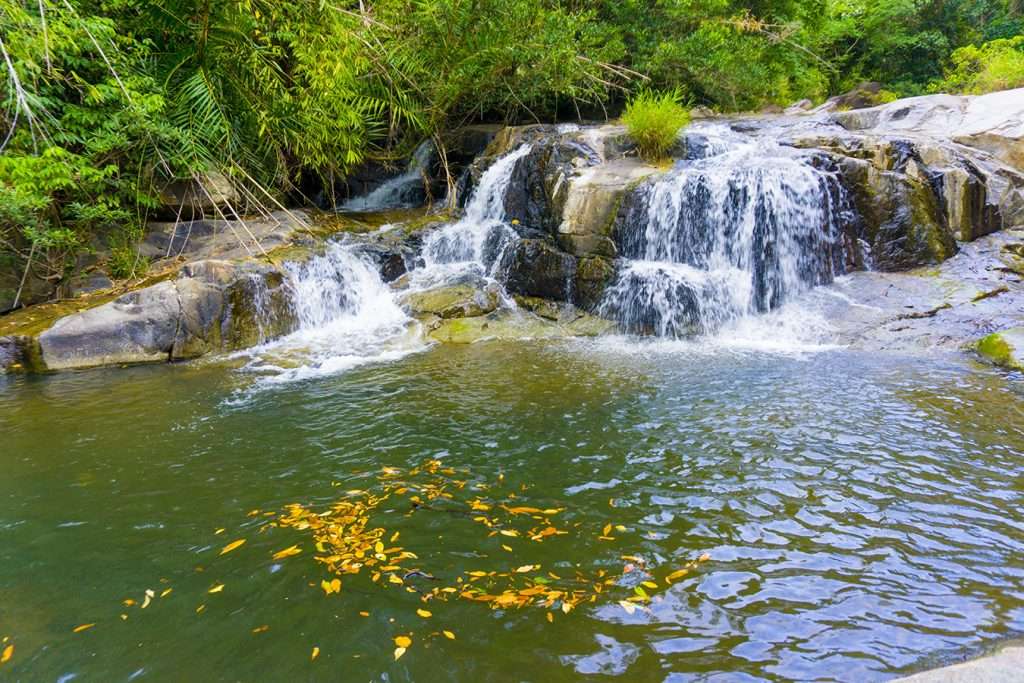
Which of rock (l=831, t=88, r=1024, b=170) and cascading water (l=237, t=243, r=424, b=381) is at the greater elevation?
rock (l=831, t=88, r=1024, b=170)

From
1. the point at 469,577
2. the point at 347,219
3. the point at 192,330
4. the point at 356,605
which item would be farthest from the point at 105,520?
the point at 347,219

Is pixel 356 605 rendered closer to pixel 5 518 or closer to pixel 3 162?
pixel 5 518

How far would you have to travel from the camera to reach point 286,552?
300 cm

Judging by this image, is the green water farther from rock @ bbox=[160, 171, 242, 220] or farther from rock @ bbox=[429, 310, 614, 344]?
rock @ bbox=[160, 171, 242, 220]

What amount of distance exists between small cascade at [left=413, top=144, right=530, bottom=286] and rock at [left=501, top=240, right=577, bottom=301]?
327mm

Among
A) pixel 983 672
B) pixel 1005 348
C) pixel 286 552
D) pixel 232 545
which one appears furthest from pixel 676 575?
pixel 1005 348

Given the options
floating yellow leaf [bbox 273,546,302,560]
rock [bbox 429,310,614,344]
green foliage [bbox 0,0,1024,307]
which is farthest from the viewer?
rock [bbox 429,310,614,344]

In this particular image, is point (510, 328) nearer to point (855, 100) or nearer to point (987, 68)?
point (855, 100)

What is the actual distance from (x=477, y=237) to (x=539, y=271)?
4.91 ft

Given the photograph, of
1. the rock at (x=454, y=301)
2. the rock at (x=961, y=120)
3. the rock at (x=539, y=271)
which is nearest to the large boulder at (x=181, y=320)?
the rock at (x=454, y=301)

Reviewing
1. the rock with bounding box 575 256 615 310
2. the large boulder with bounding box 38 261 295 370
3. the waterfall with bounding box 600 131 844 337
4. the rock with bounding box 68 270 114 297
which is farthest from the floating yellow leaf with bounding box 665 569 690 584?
the rock with bounding box 68 270 114 297

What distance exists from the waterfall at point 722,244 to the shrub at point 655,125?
858mm

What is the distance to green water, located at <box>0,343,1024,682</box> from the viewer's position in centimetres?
231

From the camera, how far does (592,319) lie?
816 centimetres
